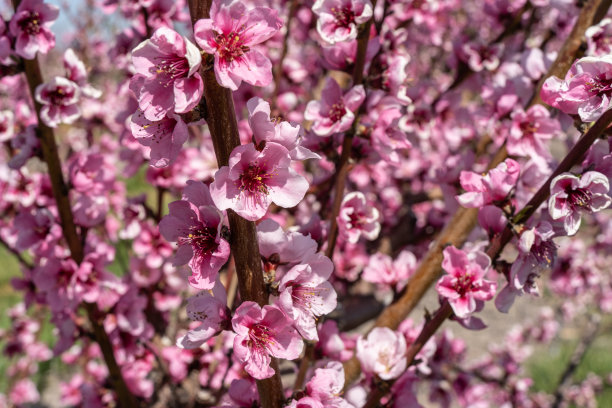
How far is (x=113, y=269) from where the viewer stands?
22.0 feet

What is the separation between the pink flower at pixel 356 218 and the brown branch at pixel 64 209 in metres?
0.92

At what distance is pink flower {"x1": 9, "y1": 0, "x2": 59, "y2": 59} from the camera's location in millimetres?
1477

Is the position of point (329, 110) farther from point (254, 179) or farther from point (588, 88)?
point (588, 88)

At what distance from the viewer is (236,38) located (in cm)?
93

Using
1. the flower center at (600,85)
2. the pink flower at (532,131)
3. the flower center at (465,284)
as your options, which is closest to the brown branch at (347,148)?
the flower center at (465,284)

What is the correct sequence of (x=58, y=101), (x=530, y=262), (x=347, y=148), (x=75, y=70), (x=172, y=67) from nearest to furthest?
(x=172, y=67) < (x=530, y=262) < (x=347, y=148) < (x=58, y=101) < (x=75, y=70)

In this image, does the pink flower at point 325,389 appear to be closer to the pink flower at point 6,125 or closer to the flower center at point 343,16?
the flower center at point 343,16

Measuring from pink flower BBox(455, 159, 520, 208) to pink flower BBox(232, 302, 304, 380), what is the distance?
0.56 metres

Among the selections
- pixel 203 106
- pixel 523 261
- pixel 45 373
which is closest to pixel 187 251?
pixel 203 106

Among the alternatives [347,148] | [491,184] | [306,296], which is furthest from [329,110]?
[306,296]

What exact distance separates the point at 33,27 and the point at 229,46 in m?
0.92

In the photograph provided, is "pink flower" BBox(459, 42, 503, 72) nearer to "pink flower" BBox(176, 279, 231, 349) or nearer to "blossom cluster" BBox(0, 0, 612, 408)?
"blossom cluster" BBox(0, 0, 612, 408)

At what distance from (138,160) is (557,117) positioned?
1613mm

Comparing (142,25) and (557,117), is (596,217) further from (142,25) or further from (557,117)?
(142,25)
